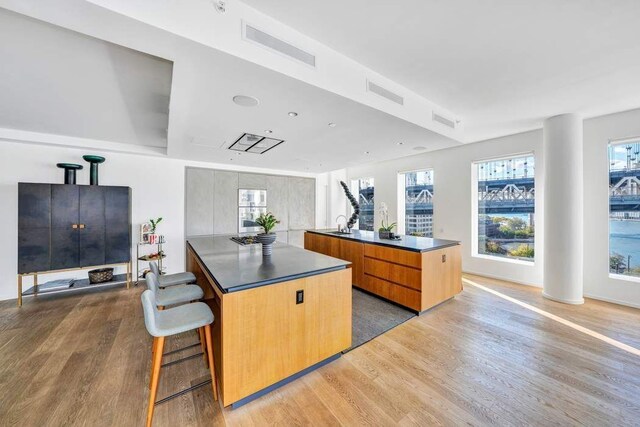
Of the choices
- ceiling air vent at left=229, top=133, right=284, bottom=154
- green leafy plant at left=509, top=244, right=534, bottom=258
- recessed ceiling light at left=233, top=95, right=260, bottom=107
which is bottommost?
green leafy plant at left=509, top=244, right=534, bottom=258

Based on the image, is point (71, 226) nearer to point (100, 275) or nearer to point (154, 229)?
point (100, 275)

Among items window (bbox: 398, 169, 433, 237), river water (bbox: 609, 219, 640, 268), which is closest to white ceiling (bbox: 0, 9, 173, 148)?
window (bbox: 398, 169, 433, 237)

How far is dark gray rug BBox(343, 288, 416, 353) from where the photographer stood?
2.63m

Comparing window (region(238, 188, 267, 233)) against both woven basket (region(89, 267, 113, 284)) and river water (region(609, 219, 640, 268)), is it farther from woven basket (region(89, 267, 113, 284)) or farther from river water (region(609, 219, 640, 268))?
river water (region(609, 219, 640, 268))

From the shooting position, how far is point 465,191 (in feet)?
16.7

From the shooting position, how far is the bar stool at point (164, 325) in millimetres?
1517

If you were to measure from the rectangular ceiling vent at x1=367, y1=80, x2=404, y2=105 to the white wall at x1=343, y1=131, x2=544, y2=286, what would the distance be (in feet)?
10.4

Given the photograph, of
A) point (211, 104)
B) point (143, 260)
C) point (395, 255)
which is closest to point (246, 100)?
point (211, 104)

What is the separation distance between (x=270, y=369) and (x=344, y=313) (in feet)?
2.55

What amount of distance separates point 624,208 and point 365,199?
16.7ft

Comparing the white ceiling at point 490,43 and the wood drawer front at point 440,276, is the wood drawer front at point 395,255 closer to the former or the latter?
the wood drawer front at point 440,276

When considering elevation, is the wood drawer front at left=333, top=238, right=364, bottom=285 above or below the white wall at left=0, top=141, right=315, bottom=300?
below

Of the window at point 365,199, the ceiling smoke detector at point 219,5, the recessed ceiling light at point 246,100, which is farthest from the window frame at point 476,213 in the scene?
the ceiling smoke detector at point 219,5

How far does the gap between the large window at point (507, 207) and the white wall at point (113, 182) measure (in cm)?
545
